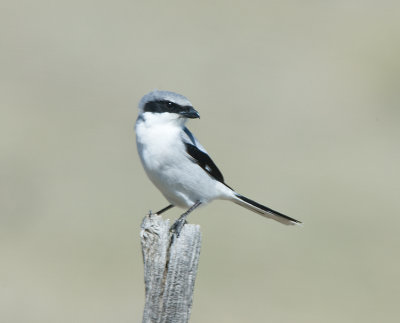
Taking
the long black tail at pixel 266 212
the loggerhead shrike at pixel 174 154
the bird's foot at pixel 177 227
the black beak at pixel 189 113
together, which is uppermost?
the black beak at pixel 189 113

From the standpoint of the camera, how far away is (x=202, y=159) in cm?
566

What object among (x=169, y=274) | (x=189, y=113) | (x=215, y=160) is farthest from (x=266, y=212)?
(x=215, y=160)

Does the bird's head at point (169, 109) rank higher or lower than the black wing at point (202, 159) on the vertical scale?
higher

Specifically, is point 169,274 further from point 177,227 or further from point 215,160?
point 215,160

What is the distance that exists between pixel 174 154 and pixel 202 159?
299 millimetres

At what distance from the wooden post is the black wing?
1530 mm

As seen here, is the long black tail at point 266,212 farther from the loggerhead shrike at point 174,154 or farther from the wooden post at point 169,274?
the wooden post at point 169,274

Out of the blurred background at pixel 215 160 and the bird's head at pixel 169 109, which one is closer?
the bird's head at pixel 169 109

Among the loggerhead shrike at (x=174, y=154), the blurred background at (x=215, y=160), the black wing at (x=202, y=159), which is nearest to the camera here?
the loggerhead shrike at (x=174, y=154)

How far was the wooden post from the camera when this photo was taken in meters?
4.01

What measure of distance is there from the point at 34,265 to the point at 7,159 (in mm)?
4506

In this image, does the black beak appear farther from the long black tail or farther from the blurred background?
the blurred background

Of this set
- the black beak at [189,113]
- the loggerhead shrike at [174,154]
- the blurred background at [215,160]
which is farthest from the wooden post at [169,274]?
the blurred background at [215,160]

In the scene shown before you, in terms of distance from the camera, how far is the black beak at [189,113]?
5.45 m
